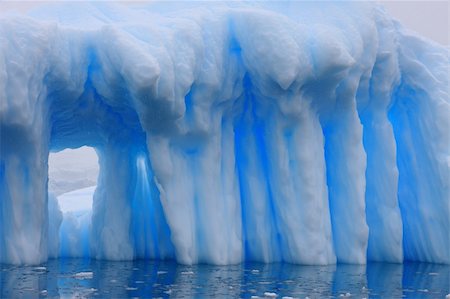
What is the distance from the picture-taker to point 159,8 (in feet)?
40.0

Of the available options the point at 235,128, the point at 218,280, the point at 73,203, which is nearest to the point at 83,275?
the point at 218,280

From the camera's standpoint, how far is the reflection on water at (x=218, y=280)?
7539 millimetres

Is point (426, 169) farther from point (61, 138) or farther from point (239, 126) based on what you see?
point (61, 138)

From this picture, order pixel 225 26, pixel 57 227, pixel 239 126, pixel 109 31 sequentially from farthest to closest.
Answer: pixel 57 227, pixel 239 126, pixel 225 26, pixel 109 31

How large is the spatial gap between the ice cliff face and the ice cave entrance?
3.53 feet

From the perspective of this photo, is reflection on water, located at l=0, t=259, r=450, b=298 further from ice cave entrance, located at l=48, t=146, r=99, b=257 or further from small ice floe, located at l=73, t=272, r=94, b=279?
ice cave entrance, located at l=48, t=146, r=99, b=257

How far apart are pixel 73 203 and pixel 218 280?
941cm

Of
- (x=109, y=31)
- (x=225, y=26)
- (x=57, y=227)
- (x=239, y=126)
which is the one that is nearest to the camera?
(x=109, y=31)

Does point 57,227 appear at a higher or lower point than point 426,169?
lower

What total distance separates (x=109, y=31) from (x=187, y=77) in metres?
1.18

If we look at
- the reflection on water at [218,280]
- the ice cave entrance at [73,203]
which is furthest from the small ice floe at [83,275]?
the ice cave entrance at [73,203]

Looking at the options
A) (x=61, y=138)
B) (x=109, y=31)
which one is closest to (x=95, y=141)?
(x=61, y=138)

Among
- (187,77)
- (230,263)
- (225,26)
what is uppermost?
(225,26)

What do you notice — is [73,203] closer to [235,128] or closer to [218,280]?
[235,128]
